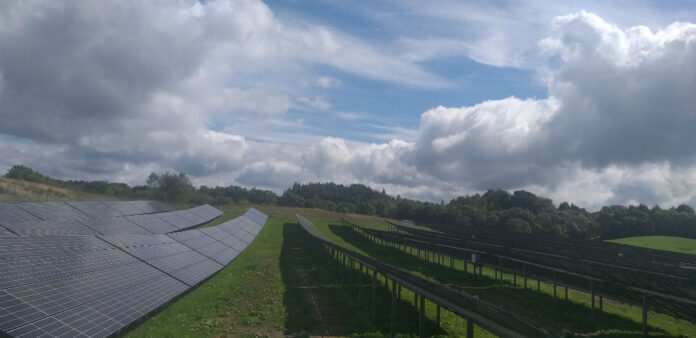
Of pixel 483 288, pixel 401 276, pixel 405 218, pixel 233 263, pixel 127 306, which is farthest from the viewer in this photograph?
pixel 405 218

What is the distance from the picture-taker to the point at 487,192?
16438 cm

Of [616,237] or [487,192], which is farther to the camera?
[487,192]

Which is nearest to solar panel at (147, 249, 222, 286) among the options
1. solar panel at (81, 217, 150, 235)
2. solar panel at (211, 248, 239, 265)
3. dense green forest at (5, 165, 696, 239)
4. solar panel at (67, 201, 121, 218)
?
solar panel at (211, 248, 239, 265)

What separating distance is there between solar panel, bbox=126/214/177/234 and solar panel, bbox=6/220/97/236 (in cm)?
666

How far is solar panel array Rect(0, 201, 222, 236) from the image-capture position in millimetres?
24811

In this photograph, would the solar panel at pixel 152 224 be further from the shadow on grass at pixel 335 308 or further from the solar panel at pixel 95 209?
the shadow on grass at pixel 335 308

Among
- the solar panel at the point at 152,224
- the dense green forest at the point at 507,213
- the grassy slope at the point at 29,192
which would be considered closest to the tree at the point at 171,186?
the dense green forest at the point at 507,213

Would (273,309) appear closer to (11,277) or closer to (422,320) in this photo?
(422,320)

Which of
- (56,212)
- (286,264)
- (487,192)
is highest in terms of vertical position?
(487,192)

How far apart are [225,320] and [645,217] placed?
105612 mm

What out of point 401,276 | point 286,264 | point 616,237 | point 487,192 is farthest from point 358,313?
point 487,192

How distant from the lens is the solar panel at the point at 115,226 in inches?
1157

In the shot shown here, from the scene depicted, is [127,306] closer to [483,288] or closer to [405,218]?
[483,288]

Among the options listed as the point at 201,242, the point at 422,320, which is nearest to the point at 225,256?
the point at 201,242
